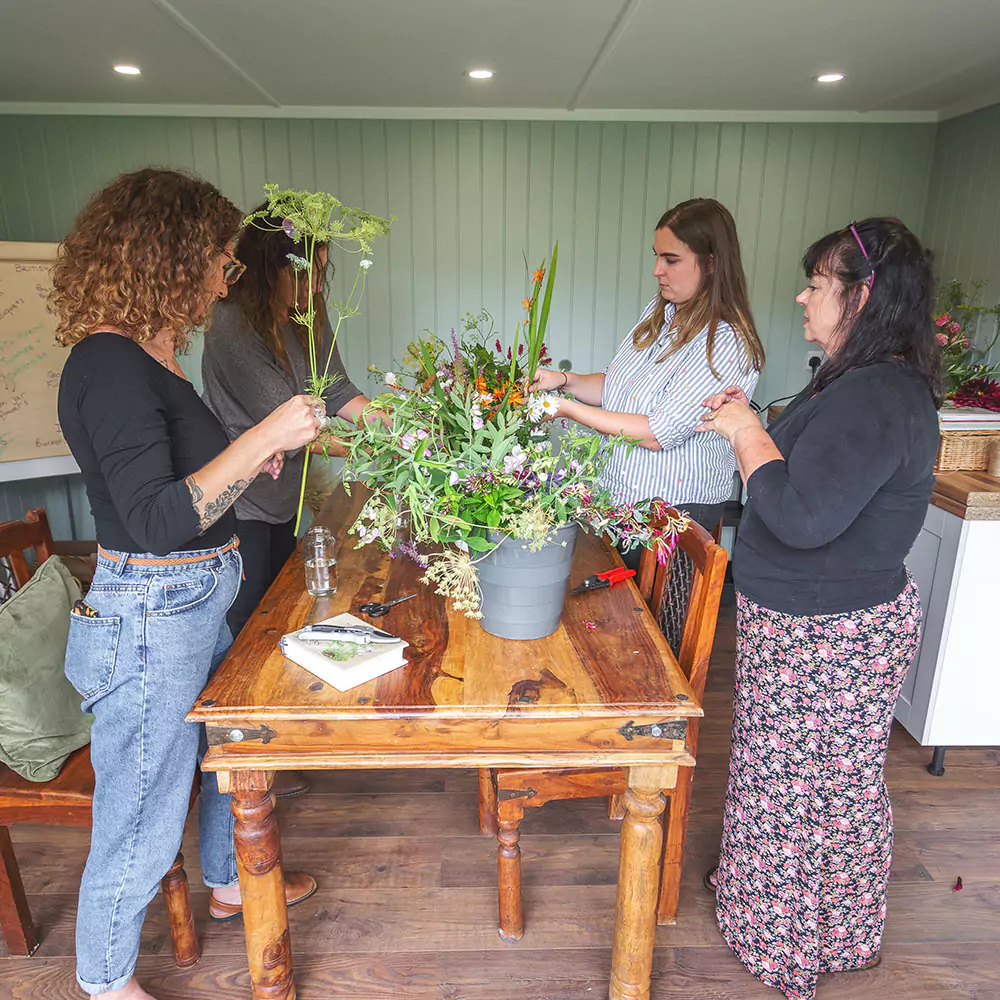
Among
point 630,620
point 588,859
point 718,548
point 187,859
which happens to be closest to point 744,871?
point 588,859

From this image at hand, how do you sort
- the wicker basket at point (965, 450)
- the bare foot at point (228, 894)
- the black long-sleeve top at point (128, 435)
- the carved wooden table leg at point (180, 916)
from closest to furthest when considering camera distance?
the black long-sleeve top at point (128, 435), the carved wooden table leg at point (180, 916), the bare foot at point (228, 894), the wicker basket at point (965, 450)

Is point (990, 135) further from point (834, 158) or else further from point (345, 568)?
point (345, 568)

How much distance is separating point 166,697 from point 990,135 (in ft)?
12.4

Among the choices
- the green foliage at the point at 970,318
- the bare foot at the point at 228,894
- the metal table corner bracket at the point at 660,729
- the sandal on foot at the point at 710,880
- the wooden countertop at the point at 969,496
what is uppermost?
the green foliage at the point at 970,318

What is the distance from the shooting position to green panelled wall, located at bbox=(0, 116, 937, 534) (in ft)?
11.9

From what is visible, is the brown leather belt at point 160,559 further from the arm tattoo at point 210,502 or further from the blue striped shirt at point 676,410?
the blue striped shirt at point 676,410

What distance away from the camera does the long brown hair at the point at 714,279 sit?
193 centimetres

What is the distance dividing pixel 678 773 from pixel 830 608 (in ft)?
1.61

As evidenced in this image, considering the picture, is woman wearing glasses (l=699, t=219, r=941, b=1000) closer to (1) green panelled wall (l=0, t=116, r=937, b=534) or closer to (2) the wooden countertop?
(2) the wooden countertop

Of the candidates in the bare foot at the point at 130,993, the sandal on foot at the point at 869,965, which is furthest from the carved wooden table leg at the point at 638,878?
the bare foot at the point at 130,993

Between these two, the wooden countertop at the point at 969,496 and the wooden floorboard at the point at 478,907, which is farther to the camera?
the wooden countertop at the point at 969,496

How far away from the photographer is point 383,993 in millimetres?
1637

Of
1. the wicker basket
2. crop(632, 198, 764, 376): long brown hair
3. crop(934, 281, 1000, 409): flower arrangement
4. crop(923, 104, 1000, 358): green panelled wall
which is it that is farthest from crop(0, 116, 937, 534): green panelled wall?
crop(632, 198, 764, 376): long brown hair

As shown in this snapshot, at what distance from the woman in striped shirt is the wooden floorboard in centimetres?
104
